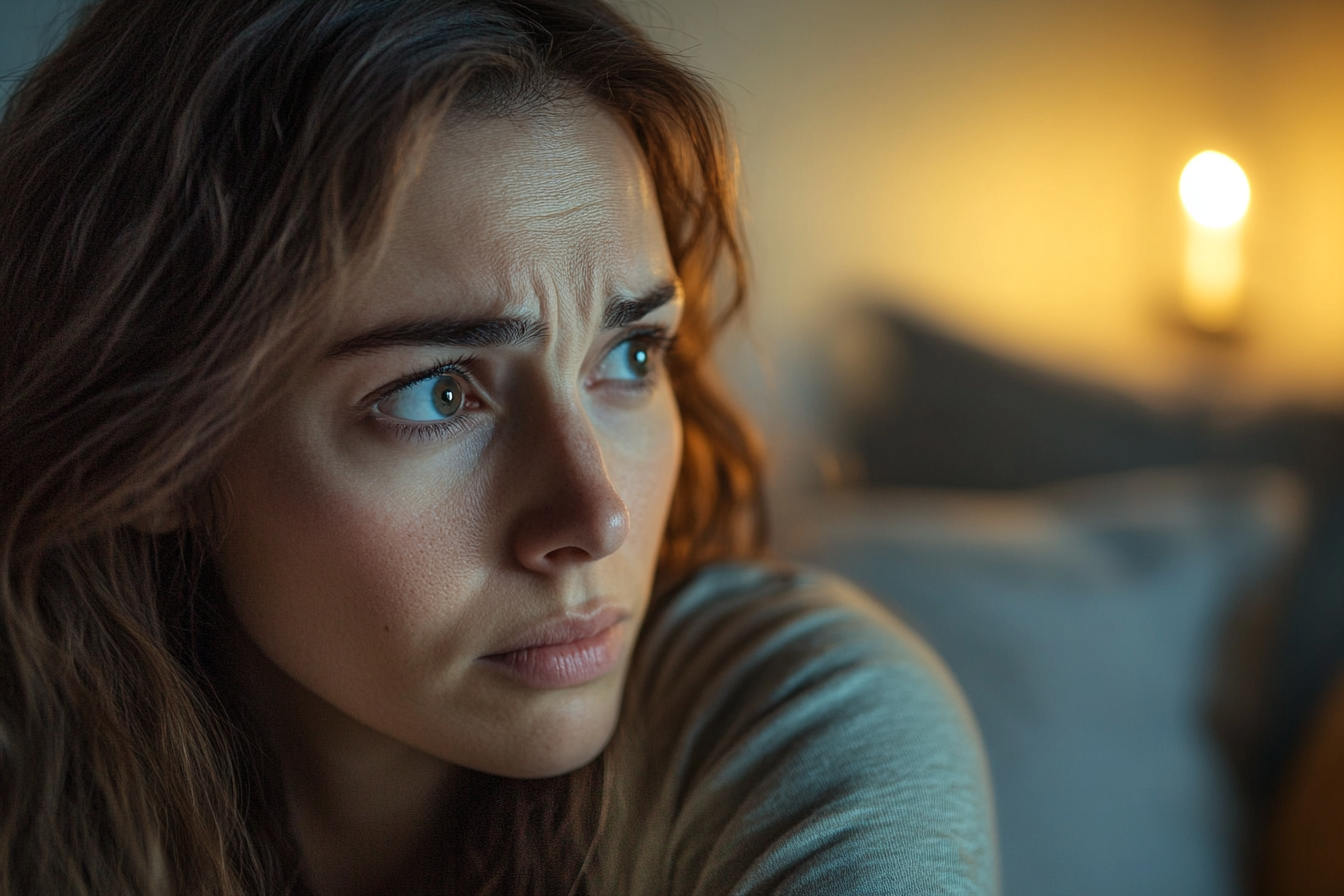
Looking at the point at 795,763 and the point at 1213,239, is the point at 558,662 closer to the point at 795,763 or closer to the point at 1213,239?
the point at 795,763

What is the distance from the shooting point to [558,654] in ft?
2.29

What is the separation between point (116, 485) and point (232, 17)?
31 centimetres

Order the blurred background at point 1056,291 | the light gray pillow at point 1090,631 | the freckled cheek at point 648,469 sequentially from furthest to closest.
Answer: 1. the blurred background at point 1056,291
2. the light gray pillow at point 1090,631
3. the freckled cheek at point 648,469

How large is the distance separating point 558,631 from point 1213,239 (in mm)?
1287

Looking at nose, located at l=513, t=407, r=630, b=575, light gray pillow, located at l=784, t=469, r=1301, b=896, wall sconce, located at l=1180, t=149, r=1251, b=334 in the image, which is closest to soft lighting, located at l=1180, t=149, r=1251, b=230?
wall sconce, located at l=1180, t=149, r=1251, b=334

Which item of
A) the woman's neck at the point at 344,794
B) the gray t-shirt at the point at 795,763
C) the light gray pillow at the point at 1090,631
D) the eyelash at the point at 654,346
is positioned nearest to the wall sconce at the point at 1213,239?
the light gray pillow at the point at 1090,631

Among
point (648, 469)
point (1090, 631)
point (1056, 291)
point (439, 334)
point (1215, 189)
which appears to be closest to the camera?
point (439, 334)

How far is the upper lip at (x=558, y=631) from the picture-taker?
2.24ft

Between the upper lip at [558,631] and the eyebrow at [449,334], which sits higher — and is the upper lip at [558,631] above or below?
below

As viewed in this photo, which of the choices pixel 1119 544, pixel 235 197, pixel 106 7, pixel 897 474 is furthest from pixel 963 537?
pixel 106 7

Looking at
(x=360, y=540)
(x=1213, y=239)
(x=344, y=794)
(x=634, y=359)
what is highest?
(x=1213, y=239)

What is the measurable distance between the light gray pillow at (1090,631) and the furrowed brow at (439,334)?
2.16 ft

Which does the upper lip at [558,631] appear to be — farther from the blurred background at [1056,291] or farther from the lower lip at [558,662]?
the blurred background at [1056,291]

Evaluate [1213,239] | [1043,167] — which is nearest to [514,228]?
[1043,167]
